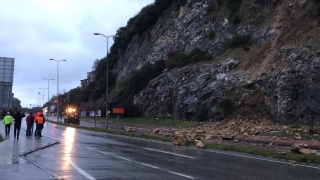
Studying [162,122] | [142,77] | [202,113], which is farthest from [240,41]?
[142,77]

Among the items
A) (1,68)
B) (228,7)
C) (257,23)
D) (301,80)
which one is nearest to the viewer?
(1,68)

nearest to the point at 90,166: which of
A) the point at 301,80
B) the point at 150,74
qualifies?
the point at 301,80

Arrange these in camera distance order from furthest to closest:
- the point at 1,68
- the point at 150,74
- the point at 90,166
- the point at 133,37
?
→ the point at 133,37 < the point at 150,74 < the point at 1,68 < the point at 90,166

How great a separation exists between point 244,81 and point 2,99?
24.5 m

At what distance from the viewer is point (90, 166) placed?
13.5m

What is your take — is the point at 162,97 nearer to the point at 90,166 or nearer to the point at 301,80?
the point at 301,80

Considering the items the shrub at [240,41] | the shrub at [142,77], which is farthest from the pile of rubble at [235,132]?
the shrub at [142,77]

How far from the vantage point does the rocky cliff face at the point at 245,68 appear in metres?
36.0

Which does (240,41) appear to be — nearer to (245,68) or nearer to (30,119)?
(245,68)

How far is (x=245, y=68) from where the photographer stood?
44281 mm

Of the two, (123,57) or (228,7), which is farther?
(123,57)

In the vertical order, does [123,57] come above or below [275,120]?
above

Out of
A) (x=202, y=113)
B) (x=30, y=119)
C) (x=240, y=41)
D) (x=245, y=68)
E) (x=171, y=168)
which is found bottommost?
(x=171, y=168)

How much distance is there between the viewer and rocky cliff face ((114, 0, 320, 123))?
36000 mm
